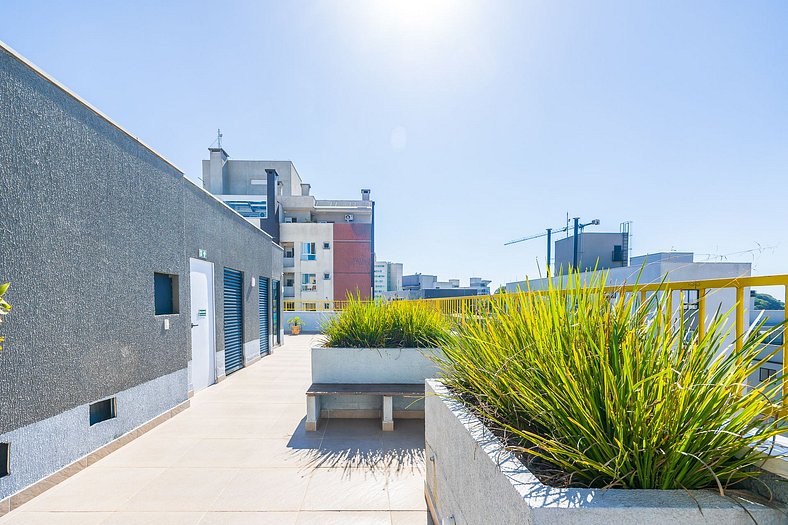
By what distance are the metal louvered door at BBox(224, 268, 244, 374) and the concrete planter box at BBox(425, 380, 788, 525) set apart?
628 centimetres

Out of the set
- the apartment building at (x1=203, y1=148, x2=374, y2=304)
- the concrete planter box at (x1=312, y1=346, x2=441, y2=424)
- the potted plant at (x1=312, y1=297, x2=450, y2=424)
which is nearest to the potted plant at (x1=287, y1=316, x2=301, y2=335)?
the apartment building at (x1=203, y1=148, x2=374, y2=304)

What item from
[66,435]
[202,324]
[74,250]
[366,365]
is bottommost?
[66,435]

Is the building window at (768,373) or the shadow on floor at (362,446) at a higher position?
the building window at (768,373)

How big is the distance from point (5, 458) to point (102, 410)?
93cm

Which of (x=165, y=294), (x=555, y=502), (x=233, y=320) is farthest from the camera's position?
(x=233, y=320)

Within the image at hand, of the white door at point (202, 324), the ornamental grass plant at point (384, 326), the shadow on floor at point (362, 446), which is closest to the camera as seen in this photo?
the shadow on floor at point (362, 446)

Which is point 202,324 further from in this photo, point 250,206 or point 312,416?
point 250,206

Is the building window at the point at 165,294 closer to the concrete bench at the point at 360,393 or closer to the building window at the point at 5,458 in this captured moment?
the building window at the point at 5,458

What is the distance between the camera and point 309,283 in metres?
24.2

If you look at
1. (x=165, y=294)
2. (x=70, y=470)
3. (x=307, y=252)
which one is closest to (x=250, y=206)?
(x=307, y=252)

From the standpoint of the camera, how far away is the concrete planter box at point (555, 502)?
0.89m

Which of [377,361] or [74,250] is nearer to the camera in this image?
[74,250]

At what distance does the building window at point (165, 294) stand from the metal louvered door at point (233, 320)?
1.93 m

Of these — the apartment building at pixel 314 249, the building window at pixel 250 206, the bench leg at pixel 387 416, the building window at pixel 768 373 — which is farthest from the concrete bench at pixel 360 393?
the building window at pixel 250 206
